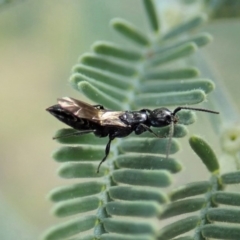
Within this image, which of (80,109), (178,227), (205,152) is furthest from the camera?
(80,109)

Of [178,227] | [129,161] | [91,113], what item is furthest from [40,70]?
[178,227]

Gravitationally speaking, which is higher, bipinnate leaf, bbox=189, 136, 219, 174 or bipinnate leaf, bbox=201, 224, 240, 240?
bipinnate leaf, bbox=189, 136, 219, 174

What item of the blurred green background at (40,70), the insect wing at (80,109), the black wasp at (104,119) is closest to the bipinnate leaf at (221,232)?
Answer: the black wasp at (104,119)

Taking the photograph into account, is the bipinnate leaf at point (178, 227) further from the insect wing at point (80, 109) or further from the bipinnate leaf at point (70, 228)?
the insect wing at point (80, 109)

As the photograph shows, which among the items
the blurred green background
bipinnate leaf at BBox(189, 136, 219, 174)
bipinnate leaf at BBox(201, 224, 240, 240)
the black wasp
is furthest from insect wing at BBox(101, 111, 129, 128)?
the blurred green background

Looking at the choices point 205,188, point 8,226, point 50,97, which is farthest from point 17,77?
point 205,188

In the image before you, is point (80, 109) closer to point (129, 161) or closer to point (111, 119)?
point (111, 119)

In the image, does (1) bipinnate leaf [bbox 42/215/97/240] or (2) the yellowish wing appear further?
(2) the yellowish wing

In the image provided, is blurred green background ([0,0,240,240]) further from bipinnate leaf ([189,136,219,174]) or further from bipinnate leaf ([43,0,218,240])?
bipinnate leaf ([189,136,219,174])
